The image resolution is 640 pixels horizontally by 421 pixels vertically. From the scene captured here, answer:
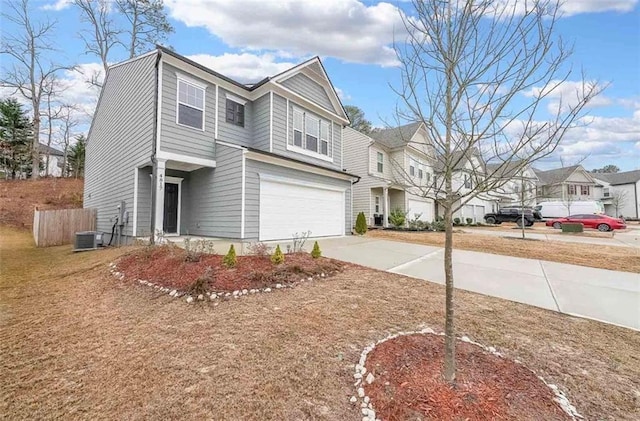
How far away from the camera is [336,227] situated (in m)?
13.5

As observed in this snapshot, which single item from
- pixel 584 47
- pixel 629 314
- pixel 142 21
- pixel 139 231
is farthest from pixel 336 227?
pixel 142 21

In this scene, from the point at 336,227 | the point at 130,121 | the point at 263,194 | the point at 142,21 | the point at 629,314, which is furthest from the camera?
the point at 142,21

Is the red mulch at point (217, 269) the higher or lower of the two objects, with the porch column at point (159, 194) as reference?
lower

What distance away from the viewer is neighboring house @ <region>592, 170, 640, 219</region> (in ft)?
134

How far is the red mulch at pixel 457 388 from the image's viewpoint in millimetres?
2242

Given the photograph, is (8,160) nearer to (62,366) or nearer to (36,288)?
(36,288)

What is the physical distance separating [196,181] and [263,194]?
3281mm

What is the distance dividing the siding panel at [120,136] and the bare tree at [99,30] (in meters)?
9.06

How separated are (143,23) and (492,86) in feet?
90.2

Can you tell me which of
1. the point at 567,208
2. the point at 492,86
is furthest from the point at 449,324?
the point at 567,208

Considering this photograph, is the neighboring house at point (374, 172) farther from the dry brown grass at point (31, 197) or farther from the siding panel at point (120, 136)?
the dry brown grass at point (31, 197)

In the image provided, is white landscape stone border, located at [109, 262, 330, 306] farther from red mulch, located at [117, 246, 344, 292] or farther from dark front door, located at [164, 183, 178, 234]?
dark front door, located at [164, 183, 178, 234]

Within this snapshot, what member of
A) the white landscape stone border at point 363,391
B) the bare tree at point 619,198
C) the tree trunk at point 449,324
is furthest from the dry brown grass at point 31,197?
the bare tree at point 619,198

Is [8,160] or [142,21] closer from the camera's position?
[142,21]
